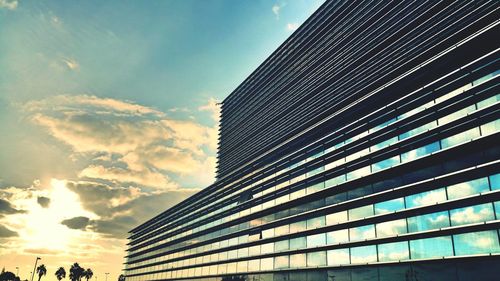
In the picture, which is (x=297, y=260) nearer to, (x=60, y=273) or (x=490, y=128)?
(x=490, y=128)

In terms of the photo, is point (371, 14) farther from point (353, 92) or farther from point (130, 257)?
point (130, 257)

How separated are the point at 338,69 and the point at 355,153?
15246 mm

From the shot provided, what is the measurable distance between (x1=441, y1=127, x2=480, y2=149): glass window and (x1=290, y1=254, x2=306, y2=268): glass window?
1876 centimetres

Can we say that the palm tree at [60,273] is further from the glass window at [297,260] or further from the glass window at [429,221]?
the glass window at [429,221]

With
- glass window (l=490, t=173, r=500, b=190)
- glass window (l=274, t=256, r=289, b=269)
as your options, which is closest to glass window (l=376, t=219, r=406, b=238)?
glass window (l=490, t=173, r=500, b=190)

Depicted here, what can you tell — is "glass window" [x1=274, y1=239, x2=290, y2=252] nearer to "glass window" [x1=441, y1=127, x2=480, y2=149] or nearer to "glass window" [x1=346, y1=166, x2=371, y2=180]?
"glass window" [x1=346, y1=166, x2=371, y2=180]

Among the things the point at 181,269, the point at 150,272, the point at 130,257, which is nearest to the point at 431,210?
the point at 181,269

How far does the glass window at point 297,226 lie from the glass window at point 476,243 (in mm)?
17418

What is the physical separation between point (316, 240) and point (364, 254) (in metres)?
6.89

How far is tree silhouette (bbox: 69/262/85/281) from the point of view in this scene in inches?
4653

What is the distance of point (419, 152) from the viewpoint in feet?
93.5

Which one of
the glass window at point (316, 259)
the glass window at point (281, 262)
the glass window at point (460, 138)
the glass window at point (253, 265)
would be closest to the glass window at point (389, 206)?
the glass window at point (460, 138)

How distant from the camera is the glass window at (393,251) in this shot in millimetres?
26516

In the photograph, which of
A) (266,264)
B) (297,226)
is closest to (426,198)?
(297,226)
